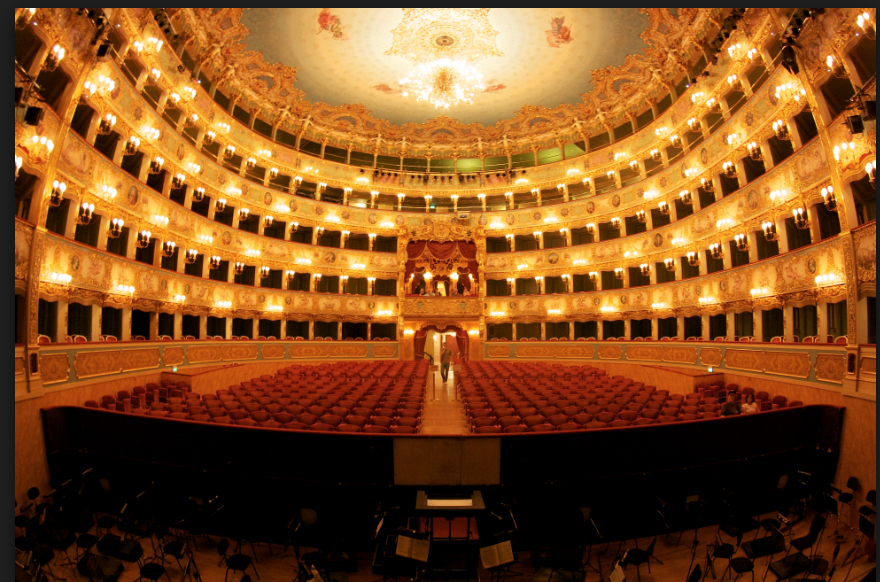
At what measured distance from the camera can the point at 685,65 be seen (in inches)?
802

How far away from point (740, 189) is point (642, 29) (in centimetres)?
871

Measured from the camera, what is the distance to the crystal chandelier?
20.4 m

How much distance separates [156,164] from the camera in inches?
686

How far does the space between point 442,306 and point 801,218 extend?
18492 mm

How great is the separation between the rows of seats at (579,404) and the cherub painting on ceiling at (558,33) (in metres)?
15.4

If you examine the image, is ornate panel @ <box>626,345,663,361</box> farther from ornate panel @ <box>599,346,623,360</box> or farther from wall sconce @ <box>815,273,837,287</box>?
wall sconce @ <box>815,273,837,287</box>

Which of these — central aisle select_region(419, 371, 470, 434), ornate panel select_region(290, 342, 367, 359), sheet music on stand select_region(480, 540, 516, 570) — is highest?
ornate panel select_region(290, 342, 367, 359)

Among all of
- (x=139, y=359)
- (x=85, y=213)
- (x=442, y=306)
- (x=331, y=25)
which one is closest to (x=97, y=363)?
(x=139, y=359)

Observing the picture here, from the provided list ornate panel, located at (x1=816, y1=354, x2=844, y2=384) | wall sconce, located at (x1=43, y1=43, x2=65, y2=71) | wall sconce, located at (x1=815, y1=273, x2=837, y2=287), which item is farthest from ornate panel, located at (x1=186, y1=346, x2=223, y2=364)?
wall sconce, located at (x1=815, y1=273, x2=837, y2=287)

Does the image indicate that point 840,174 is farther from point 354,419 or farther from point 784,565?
point 354,419

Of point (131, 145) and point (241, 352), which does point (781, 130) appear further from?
point (241, 352)

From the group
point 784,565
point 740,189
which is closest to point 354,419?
point 784,565

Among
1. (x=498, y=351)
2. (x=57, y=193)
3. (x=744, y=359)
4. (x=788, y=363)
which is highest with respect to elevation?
(x=57, y=193)

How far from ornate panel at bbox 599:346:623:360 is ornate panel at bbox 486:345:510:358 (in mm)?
5845
